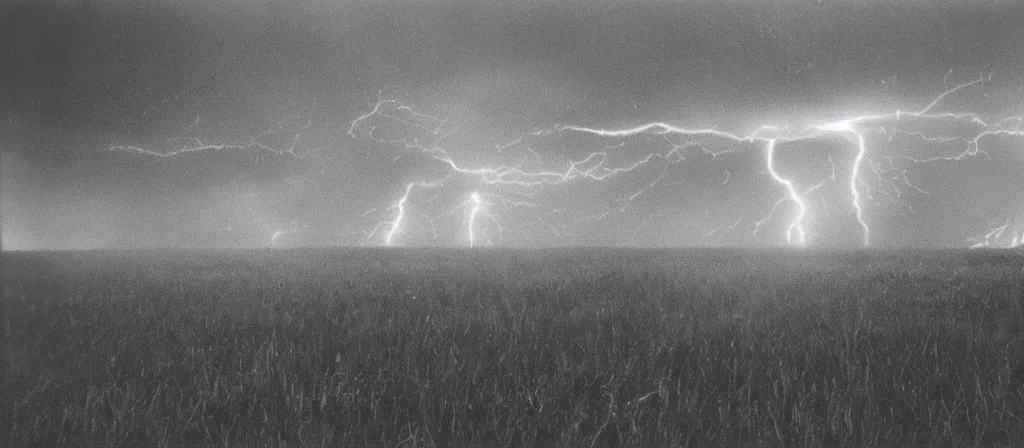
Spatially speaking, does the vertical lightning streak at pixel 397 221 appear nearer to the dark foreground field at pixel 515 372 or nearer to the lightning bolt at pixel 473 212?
the lightning bolt at pixel 473 212

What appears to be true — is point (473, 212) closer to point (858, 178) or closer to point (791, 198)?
point (791, 198)

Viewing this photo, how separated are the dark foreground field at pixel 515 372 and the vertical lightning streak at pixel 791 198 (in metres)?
24.7

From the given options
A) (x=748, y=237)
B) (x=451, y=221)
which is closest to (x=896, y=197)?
(x=748, y=237)

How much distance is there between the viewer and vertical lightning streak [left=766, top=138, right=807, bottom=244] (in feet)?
89.4

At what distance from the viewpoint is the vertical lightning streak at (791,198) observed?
27250 mm

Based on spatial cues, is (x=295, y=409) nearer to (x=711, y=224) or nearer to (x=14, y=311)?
(x=14, y=311)

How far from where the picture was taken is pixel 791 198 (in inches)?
1137

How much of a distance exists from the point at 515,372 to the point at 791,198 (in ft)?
99.3

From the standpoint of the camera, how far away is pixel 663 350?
2.50 metres

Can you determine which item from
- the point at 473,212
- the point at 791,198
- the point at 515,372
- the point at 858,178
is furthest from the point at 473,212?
the point at 515,372

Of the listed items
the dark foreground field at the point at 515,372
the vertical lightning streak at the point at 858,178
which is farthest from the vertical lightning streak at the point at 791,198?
the dark foreground field at the point at 515,372

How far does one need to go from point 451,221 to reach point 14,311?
2563 cm

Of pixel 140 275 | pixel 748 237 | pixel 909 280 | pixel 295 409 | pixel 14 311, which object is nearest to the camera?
pixel 295 409

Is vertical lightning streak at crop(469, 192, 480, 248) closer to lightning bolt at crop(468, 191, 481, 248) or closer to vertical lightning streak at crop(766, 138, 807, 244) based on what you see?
lightning bolt at crop(468, 191, 481, 248)
